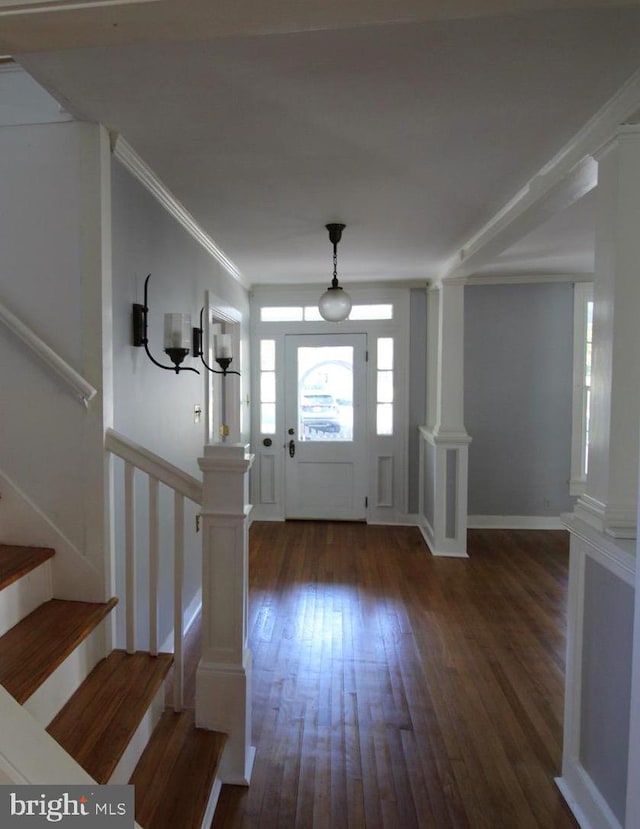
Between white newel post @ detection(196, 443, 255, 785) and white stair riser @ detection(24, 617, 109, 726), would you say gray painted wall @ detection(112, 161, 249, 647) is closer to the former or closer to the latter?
white stair riser @ detection(24, 617, 109, 726)

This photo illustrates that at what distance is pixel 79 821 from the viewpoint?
782mm

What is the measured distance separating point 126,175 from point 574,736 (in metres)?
2.74

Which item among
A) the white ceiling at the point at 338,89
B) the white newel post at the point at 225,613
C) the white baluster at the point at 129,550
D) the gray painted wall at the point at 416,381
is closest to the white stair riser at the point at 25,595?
the white baluster at the point at 129,550

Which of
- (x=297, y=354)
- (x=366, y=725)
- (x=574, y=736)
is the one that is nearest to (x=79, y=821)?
(x=366, y=725)

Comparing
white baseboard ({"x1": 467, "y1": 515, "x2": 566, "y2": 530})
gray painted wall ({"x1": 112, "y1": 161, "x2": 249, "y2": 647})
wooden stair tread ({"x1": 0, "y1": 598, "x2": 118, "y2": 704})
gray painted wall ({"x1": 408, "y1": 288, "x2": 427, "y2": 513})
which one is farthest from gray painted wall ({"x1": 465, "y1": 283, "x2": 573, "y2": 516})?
wooden stair tread ({"x1": 0, "y1": 598, "x2": 118, "y2": 704})

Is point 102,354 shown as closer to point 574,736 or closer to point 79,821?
point 79,821

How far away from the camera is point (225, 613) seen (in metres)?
1.68

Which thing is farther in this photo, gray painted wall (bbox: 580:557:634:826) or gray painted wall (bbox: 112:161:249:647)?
gray painted wall (bbox: 112:161:249:647)

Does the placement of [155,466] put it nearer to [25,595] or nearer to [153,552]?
[153,552]

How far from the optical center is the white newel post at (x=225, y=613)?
1.65 metres

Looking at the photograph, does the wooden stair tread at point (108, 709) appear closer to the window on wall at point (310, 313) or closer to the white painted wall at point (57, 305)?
the white painted wall at point (57, 305)

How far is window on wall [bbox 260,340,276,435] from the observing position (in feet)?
15.8
